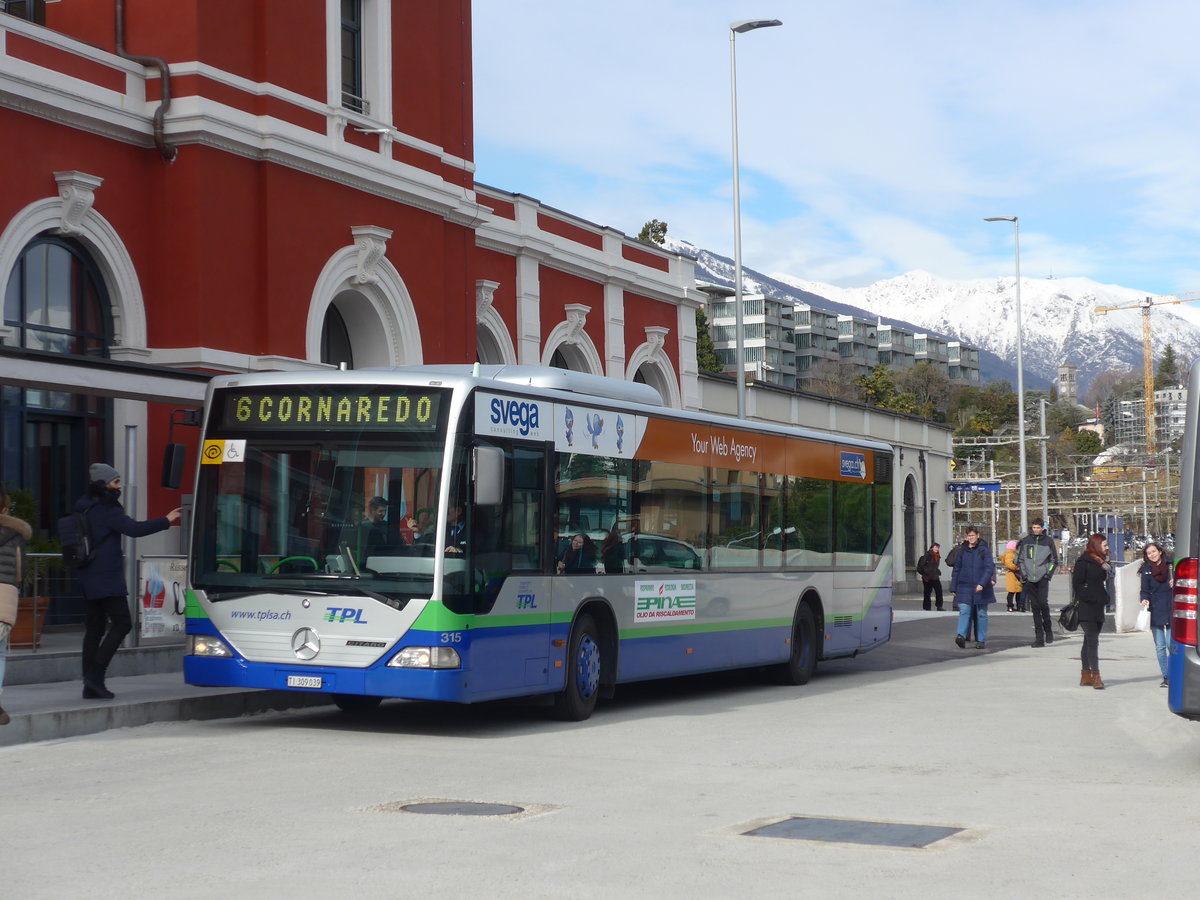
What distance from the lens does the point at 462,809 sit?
9.00m

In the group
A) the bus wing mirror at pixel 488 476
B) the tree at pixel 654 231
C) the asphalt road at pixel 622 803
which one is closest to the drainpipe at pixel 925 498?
the tree at pixel 654 231

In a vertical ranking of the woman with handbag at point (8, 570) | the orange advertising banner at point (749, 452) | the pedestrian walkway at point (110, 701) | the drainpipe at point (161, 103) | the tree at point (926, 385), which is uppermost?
the tree at point (926, 385)

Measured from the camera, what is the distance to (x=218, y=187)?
21734 mm

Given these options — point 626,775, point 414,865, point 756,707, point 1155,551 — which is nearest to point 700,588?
point 756,707

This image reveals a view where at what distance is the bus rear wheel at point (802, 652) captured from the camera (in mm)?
19094

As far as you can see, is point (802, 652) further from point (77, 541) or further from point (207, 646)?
point (77, 541)

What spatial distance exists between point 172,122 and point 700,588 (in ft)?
32.3

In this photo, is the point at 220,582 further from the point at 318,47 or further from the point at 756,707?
the point at 318,47

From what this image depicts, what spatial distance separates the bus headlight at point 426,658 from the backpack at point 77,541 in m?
2.78

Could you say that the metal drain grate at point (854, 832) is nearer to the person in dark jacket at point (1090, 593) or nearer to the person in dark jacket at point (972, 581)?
the person in dark jacket at point (1090, 593)

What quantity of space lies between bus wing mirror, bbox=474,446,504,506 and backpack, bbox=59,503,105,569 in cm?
323

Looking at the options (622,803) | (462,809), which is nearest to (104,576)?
(462,809)

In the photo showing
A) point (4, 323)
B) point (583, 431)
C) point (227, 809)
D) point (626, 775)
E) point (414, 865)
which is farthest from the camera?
point (4, 323)

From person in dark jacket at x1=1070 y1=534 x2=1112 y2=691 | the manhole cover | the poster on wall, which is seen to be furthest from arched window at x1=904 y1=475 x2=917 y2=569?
the manhole cover
